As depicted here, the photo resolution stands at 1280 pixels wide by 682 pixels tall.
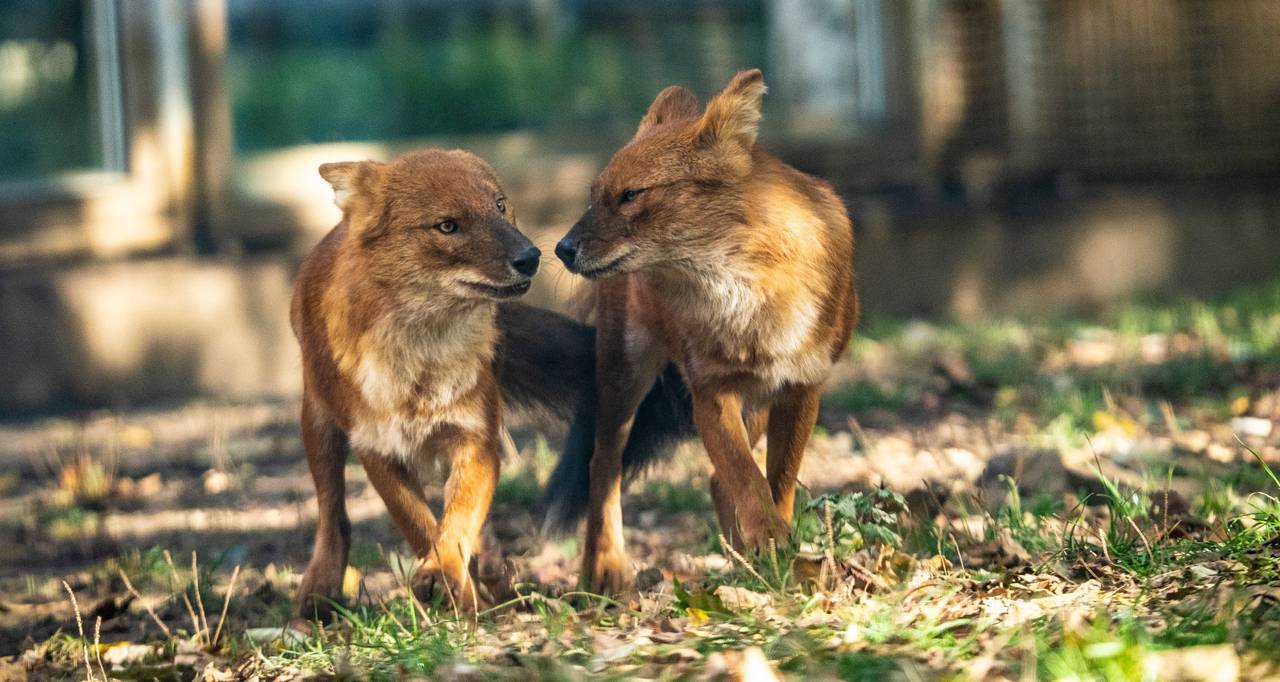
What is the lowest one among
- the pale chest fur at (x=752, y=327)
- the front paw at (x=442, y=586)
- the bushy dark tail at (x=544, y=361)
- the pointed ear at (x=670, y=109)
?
the front paw at (x=442, y=586)

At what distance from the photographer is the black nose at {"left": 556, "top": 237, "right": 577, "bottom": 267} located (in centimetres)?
396

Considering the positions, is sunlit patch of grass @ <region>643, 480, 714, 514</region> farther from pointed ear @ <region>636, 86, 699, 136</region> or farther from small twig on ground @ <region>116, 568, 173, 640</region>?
small twig on ground @ <region>116, 568, 173, 640</region>

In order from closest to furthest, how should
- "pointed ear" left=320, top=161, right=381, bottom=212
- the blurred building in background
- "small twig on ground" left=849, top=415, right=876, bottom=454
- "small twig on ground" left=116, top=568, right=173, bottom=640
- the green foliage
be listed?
the green foliage → "small twig on ground" left=116, top=568, right=173, bottom=640 → "pointed ear" left=320, top=161, right=381, bottom=212 → "small twig on ground" left=849, top=415, right=876, bottom=454 → the blurred building in background

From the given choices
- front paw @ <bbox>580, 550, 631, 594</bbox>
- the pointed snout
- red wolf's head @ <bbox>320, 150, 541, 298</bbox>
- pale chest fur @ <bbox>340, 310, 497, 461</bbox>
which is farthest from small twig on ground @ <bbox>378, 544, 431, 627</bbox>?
the pointed snout

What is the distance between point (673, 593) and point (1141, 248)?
225 inches

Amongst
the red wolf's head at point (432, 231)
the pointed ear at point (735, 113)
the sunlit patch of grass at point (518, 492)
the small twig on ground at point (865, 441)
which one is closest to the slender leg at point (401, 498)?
the red wolf's head at point (432, 231)

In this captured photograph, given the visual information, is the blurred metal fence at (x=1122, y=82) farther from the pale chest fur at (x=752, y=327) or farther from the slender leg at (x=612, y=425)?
the pale chest fur at (x=752, y=327)

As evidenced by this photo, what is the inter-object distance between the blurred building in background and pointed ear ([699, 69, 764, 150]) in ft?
10.9

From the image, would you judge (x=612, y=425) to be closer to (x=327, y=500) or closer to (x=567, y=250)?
(x=567, y=250)

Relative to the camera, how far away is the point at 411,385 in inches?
156

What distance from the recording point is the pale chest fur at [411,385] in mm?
3965

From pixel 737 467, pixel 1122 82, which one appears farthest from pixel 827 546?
pixel 1122 82

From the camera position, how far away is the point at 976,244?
27.8 ft

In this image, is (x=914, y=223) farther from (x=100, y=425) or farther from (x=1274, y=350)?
(x=100, y=425)
